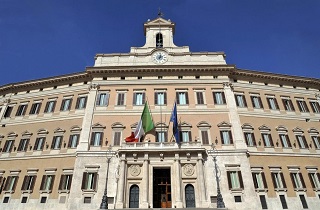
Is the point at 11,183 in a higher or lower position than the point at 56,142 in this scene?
lower

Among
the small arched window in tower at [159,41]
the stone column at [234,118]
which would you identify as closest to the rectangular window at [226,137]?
the stone column at [234,118]

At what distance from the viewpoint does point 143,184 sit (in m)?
21.7

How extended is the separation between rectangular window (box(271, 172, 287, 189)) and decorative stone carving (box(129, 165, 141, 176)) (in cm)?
1269

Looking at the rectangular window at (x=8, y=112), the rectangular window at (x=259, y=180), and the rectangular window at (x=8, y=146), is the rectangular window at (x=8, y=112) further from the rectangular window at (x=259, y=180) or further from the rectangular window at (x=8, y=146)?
the rectangular window at (x=259, y=180)

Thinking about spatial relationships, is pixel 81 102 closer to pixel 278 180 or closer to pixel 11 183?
pixel 11 183

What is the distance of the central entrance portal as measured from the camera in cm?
2158

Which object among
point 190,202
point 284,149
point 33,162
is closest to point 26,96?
point 33,162

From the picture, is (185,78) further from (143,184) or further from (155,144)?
(143,184)

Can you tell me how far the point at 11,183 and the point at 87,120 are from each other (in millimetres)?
9429

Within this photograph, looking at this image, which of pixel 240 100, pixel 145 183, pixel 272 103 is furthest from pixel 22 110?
pixel 272 103

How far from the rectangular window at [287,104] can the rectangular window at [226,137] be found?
28.2ft

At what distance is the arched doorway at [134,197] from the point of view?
21328 mm

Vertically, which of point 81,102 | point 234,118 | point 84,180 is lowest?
point 84,180

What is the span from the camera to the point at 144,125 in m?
24.8
